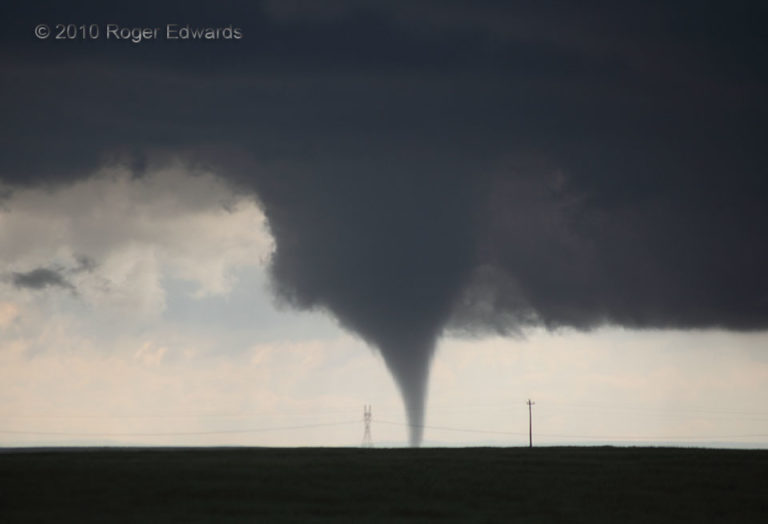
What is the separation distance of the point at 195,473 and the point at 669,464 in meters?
37.3

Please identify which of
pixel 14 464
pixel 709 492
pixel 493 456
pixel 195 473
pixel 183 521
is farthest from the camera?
pixel 493 456

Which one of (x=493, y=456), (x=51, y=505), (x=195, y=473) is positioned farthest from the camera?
(x=493, y=456)

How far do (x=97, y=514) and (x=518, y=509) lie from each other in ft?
77.4

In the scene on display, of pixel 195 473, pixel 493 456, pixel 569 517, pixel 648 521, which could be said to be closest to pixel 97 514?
pixel 195 473

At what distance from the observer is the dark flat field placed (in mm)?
62594

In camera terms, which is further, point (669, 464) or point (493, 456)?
point (493, 456)

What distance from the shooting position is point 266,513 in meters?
61.9

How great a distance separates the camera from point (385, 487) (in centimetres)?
7412

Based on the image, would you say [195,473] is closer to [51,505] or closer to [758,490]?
[51,505]

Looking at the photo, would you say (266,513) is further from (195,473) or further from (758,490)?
(758,490)

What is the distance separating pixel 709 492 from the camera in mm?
73500

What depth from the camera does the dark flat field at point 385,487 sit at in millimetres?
62594

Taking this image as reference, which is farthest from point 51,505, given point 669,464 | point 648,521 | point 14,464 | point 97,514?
point 669,464

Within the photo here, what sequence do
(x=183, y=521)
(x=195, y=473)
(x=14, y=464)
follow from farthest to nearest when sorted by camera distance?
(x=14, y=464) < (x=195, y=473) < (x=183, y=521)
